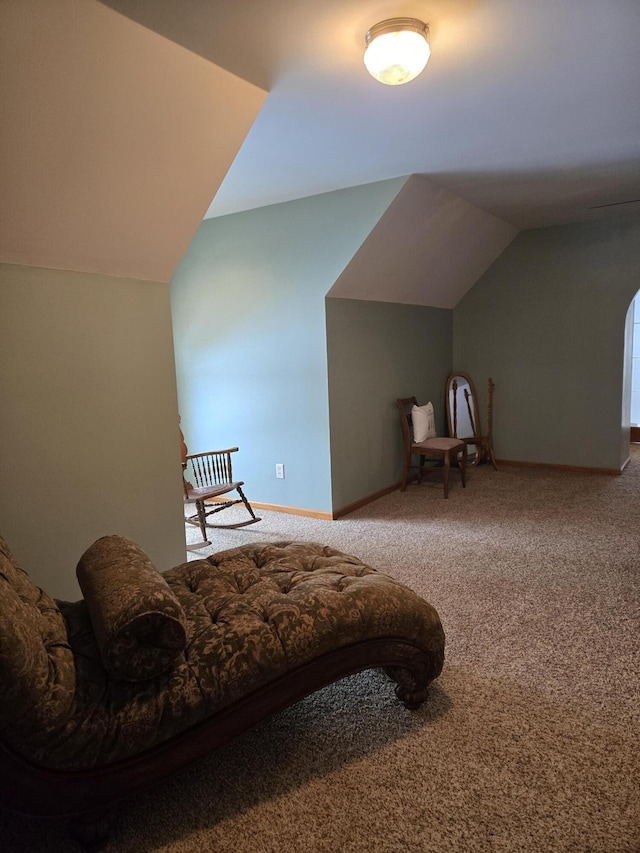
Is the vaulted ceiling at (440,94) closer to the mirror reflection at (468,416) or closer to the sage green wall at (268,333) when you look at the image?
the sage green wall at (268,333)

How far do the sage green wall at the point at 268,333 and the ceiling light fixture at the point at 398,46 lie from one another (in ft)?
5.70

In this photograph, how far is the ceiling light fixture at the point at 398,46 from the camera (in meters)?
1.88

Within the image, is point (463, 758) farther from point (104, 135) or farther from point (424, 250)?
point (424, 250)

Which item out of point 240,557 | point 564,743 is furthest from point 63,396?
point 564,743

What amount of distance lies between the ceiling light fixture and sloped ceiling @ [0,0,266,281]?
0.57m

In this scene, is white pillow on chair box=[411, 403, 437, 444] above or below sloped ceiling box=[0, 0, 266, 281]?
below

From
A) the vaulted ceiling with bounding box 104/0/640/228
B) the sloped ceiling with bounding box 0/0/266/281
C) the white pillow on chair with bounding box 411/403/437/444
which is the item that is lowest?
the white pillow on chair with bounding box 411/403/437/444

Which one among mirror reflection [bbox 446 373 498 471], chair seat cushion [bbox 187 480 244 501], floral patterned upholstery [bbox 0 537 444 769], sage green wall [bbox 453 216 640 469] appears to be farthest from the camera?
mirror reflection [bbox 446 373 498 471]

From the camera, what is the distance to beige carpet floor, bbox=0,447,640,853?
4.86 ft

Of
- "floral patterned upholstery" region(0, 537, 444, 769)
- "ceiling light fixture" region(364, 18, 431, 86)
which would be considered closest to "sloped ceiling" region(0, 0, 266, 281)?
"ceiling light fixture" region(364, 18, 431, 86)

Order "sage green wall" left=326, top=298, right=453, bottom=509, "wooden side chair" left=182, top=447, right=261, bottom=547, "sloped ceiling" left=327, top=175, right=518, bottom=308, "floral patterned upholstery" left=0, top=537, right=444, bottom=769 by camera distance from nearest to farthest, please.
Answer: "floral patterned upholstery" left=0, top=537, right=444, bottom=769
"wooden side chair" left=182, top=447, right=261, bottom=547
"sloped ceiling" left=327, top=175, right=518, bottom=308
"sage green wall" left=326, top=298, right=453, bottom=509

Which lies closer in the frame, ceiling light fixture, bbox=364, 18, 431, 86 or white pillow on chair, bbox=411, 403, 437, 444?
ceiling light fixture, bbox=364, 18, 431, 86

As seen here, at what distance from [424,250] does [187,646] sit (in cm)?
382

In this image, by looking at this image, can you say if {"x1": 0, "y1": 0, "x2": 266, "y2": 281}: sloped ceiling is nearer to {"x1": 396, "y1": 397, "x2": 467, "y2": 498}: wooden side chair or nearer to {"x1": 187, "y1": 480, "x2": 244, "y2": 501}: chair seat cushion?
{"x1": 187, "y1": 480, "x2": 244, "y2": 501}: chair seat cushion
